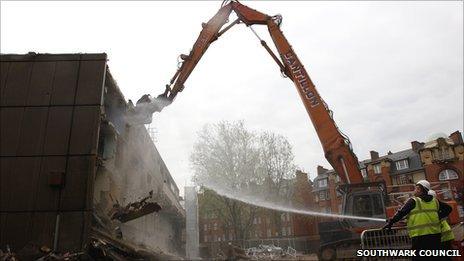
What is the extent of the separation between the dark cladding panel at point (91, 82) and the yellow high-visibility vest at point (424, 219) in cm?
822

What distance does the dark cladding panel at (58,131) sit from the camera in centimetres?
1003

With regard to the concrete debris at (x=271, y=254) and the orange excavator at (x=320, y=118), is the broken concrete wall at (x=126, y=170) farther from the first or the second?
the concrete debris at (x=271, y=254)

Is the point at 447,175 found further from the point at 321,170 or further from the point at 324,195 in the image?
the point at 321,170

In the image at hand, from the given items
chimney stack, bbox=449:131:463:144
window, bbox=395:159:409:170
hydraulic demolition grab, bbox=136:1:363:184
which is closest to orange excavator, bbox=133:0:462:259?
hydraulic demolition grab, bbox=136:1:363:184

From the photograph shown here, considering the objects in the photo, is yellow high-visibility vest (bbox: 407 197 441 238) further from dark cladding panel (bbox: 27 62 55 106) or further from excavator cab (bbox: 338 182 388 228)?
dark cladding panel (bbox: 27 62 55 106)

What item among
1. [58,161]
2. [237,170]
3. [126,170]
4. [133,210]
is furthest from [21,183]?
[237,170]

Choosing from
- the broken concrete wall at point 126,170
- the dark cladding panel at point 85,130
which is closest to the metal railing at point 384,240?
the broken concrete wall at point 126,170

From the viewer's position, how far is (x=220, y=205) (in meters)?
42.2

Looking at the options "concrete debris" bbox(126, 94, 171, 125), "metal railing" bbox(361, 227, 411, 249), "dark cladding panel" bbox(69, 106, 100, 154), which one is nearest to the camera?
"metal railing" bbox(361, 227, 411, 249)

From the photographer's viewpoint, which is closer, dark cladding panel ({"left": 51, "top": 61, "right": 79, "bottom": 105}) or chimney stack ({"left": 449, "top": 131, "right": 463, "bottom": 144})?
dark cladding panel ({"left": 51, "top": 61, "right": 79, "bottom": 105})

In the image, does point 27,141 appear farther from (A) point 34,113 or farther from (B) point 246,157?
(B) point 246,157

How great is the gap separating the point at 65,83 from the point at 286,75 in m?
7.99

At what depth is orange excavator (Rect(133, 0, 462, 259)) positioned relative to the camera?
39.9 feet

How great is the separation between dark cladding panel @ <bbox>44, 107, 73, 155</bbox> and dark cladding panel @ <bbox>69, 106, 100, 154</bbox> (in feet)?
0.60
